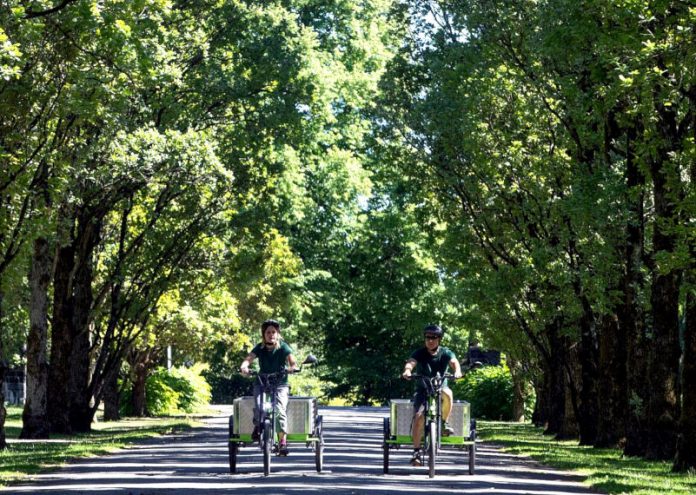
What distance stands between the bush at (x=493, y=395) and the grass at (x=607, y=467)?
22491 millimetres

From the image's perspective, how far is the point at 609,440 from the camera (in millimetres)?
32656

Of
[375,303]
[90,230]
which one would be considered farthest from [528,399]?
[90,230]

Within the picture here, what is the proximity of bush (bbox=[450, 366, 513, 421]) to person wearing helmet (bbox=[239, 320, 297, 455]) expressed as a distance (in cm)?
4166

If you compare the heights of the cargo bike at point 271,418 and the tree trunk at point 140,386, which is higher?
the tree trunk at point 140,386

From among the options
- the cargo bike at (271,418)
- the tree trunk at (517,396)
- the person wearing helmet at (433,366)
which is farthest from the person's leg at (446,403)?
the tree trunk at (517,396)

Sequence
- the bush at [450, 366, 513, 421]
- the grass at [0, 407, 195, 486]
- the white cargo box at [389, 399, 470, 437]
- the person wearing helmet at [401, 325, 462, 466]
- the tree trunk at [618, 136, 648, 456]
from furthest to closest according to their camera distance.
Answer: the bush at [450, 366, 513, 421]
the tree trunk at [618, 136, 648, 456]
the grass at [0, 407, 195, 486]
the white cargo box at [389, 399, 470, 437]
the person wearing helmet at [401, 325, 462, 466]

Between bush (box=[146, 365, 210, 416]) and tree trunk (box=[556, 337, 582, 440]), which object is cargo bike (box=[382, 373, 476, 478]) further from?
bush (box=[146, 365, 210, 416])

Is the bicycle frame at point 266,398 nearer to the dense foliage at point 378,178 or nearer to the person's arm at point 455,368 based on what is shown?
the person's arm at point 455,368

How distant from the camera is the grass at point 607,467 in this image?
1938 centimetres

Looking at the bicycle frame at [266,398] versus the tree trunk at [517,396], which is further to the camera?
the tree trunk at [517,396]

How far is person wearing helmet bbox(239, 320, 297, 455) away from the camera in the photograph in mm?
20000

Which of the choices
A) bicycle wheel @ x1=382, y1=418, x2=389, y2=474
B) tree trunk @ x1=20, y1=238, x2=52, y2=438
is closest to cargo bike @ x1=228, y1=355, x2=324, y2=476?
bicycle wheel @ x1=382, y1=418, x2=389, y2=474

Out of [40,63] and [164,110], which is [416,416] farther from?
[164,110]

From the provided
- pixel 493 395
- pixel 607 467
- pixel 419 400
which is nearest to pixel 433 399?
pixel 419 400
